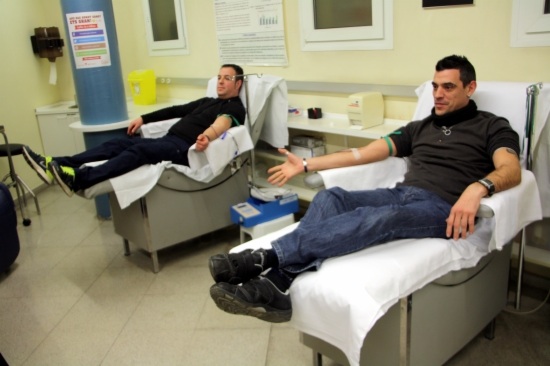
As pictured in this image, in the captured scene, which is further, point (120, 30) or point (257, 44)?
point (120, 30)

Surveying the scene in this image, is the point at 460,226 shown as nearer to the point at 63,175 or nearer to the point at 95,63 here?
the point at 63,175

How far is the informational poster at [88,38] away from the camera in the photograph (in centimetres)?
335

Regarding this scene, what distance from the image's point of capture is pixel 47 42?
4699 mm

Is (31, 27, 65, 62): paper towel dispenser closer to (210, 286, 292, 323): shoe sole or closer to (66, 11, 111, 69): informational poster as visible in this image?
(66, 11, 111, 69): informational poster

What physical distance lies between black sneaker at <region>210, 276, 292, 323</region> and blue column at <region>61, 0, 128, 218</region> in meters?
2.25

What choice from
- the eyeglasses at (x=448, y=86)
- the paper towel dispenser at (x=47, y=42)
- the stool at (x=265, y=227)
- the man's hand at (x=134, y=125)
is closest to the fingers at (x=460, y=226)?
the eyeglasses at (x=448, y=86)

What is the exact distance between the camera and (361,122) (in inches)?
112

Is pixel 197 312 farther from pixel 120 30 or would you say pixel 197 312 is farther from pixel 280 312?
pixel 120 30

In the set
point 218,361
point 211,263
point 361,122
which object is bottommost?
point 218,361

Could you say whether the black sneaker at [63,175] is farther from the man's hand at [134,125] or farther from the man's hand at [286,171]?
the man's hand at [286,171]

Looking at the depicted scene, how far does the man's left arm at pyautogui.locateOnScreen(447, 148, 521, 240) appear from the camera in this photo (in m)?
1.72

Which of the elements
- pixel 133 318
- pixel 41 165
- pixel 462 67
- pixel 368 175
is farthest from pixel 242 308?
pixel 41 165

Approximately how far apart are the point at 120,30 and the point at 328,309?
3.94 metres

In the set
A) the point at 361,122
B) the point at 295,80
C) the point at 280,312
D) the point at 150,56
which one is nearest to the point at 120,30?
the point at 150,56
